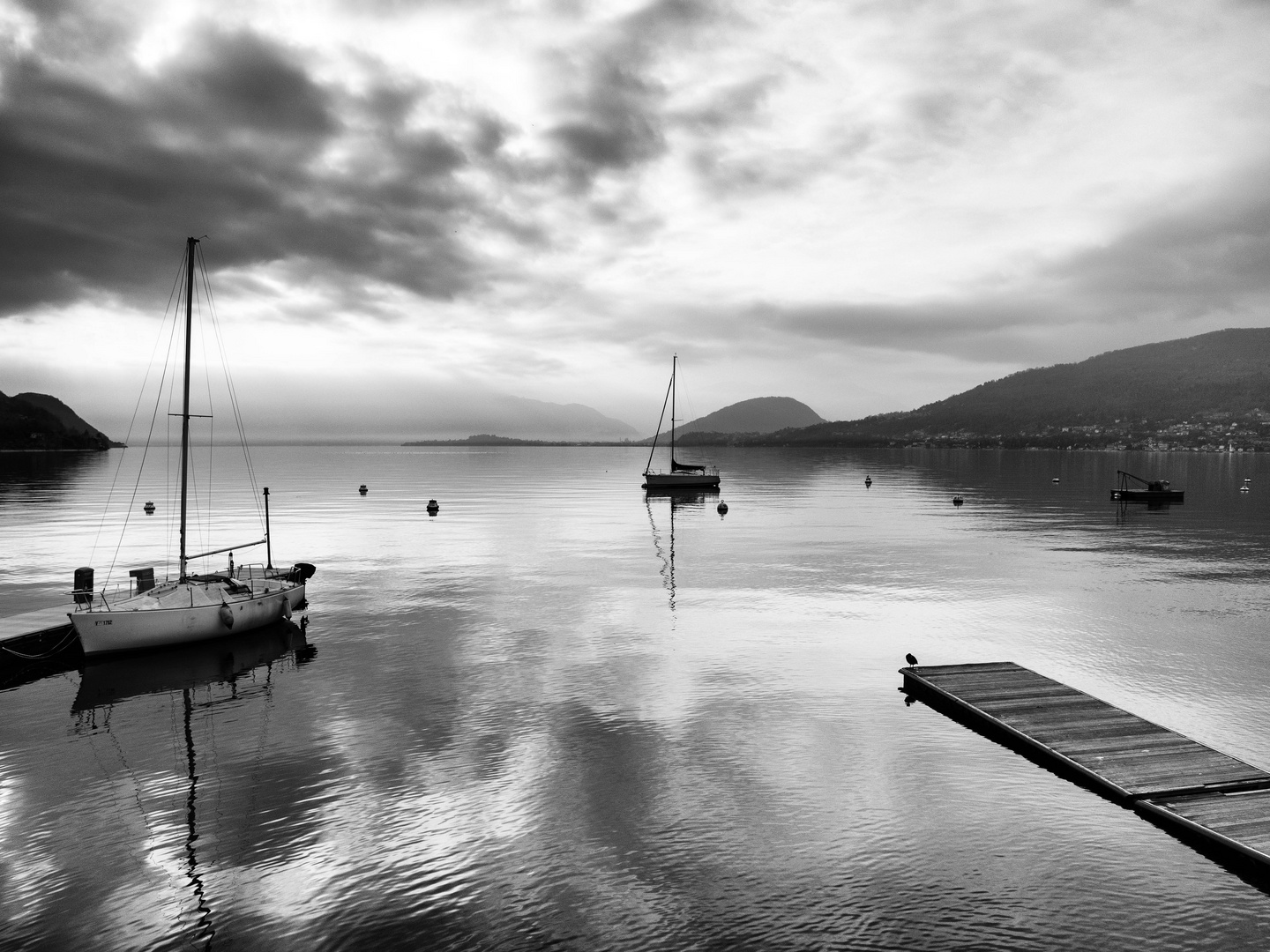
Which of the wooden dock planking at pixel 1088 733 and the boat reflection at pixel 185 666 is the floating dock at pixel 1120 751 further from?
the boat reflection at pixel 185 666

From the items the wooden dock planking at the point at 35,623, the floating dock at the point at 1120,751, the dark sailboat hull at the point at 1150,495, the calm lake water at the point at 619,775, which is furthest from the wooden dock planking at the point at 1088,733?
the dark sailboat hull at the point at 1150,495

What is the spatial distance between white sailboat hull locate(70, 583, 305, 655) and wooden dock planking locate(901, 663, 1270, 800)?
91.6ft

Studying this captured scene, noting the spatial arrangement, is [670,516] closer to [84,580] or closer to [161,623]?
[84,580]

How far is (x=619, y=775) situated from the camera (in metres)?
19.4

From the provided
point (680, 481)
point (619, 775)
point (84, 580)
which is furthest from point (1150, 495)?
point (84, 580)

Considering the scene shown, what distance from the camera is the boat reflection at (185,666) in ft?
89.9

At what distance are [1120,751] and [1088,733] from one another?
4.46 feet

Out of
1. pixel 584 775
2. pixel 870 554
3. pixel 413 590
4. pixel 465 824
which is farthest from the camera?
pixel 870 554

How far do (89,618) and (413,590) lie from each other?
672 inches

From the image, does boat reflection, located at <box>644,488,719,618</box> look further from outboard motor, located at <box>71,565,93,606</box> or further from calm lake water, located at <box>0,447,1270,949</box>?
outboard motor, located at <box>71,565,93,606</box>

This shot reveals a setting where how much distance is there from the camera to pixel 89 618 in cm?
3017

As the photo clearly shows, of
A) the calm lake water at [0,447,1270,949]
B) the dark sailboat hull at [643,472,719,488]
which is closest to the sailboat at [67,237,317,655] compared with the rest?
the calm lake water at [0,447,1270,949]

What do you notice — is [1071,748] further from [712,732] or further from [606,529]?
[606,529]

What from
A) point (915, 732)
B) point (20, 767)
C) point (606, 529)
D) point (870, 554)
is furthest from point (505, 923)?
point (606, 529)
